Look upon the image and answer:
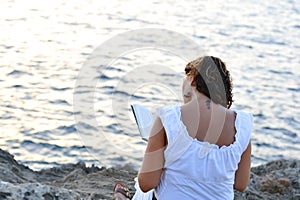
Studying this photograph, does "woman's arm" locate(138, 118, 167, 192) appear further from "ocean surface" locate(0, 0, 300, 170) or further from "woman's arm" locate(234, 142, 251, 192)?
"ocean surface" locate(0, 0, 300, 170)

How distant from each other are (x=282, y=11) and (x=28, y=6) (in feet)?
21.6

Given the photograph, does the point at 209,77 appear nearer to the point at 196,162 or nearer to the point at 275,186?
the point at 196,162

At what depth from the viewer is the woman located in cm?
389

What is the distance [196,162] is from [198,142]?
0.38 feet

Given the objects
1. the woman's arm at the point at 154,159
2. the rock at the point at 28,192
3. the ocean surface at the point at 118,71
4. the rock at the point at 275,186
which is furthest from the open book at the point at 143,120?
the ocean surface at the point at 118,71

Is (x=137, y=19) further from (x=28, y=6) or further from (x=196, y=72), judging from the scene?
(x=196, y=72)

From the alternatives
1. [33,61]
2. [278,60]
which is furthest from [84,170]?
[278,60]

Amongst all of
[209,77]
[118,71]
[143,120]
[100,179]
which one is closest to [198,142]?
[209,77]

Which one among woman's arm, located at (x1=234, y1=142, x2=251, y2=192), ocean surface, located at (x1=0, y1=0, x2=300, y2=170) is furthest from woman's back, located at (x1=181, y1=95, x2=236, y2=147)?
ocean surface, located at (x1=0, y1=0, x2=300, y2=170)

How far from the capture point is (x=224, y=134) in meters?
4.03

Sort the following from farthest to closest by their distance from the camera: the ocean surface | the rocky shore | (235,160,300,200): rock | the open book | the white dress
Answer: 1. the ocean surface
2. (235,160,300,200): rock
3. the rocky shore
4. the open book
5. the white dress

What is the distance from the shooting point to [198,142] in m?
3.93

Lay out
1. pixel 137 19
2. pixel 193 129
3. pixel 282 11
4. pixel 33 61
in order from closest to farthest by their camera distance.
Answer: pixel 193 129, pixel 33 61, pixel 137 19, pixel 282 11

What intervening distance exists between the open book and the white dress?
31 centimetres
